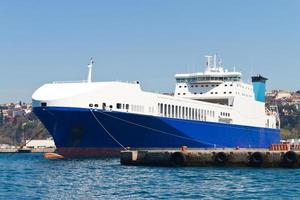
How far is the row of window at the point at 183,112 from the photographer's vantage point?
6950 centimetres

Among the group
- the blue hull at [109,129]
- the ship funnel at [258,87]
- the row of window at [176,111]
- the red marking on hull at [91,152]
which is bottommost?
the red marking on hull at [91,152]

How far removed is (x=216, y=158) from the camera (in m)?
53.7

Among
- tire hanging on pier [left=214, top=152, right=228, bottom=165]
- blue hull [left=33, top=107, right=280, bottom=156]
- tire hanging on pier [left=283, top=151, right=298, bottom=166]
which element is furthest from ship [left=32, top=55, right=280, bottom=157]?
tire hanging on pier [left=283, top=151, right=298, bottom=166]

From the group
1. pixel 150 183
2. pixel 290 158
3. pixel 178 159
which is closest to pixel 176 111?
pixel 178 159

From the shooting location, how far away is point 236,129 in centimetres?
8500

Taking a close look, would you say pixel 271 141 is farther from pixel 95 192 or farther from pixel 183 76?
pixel 95 192

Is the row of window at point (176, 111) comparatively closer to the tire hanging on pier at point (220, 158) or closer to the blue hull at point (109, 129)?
the blue hull at point (109, 129)

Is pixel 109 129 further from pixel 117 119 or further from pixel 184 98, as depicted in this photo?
pixel 184 98

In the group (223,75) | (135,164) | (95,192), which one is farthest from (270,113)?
(95,192)

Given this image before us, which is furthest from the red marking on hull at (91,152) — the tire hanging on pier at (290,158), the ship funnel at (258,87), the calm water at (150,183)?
the ship funnel at (258,87)

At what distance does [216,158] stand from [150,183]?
13800 mm

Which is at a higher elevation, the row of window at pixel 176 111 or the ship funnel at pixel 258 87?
the ship funnel at pixel 258 87

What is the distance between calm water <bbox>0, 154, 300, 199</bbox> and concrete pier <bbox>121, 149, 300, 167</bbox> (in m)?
1.68

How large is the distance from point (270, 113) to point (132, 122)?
46089 millimetres
